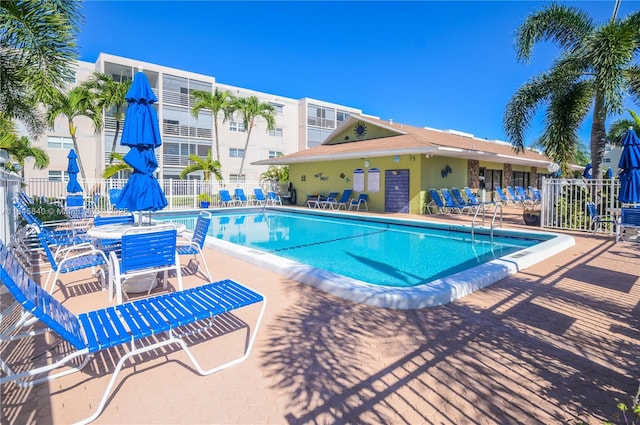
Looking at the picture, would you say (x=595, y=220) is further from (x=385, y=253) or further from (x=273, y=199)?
(x=273, y=199)

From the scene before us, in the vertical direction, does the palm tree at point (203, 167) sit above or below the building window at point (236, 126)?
below

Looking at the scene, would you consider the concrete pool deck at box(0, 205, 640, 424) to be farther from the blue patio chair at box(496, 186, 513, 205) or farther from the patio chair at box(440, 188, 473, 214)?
the blue patio chair at box(496, 186, 513, 205)

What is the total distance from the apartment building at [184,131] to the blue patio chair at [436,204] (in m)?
16.3

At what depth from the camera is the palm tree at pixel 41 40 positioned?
19.9 ft

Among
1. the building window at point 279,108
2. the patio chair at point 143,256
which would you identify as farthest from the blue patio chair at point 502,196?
the building window at point 279,108

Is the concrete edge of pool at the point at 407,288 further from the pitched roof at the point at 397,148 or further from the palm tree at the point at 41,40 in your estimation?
the pitched roof at the point at 397,148

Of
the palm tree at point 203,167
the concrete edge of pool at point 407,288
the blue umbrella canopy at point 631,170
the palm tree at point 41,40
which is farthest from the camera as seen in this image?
the palm tree at point 203,167

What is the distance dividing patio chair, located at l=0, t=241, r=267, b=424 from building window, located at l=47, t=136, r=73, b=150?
30571mm

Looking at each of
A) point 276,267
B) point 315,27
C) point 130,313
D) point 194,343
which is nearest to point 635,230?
point 276,267

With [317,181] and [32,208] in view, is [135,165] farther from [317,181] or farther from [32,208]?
[317,181]

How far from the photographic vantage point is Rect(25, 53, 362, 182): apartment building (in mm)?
27781

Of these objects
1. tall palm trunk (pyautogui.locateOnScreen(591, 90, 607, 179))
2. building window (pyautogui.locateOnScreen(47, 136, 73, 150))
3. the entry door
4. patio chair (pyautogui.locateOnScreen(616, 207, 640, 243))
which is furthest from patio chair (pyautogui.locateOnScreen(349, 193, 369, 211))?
building window (pyautogui.locateOnScreen(47, 136, 73, 150))

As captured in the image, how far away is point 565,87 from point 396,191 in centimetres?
767

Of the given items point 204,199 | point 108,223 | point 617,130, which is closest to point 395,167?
point 204,199
